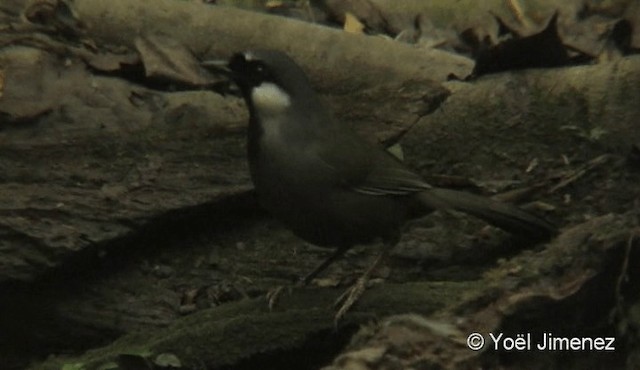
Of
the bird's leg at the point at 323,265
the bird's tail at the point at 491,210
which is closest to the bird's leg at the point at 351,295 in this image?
the bird's leg at the point at 323,265

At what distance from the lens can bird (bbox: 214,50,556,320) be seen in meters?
5.74

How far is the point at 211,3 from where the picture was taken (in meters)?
7.74

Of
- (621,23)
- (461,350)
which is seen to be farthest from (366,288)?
(621,23)

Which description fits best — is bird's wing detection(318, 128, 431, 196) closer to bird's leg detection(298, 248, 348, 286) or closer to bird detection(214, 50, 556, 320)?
bird detection(214, 50, 556, 320)

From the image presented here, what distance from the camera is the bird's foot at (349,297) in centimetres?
539

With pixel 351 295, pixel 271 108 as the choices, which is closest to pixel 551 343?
pixel 351 295

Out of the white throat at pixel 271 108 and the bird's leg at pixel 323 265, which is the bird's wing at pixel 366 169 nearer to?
the white throat at pixel 271 108

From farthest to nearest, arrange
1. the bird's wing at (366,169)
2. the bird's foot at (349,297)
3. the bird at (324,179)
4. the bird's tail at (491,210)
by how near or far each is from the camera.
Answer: the bird's tail at (491,210) < the bird's wing at (366,169) < the bird at (324,179) < the bird's foot at (349,297)

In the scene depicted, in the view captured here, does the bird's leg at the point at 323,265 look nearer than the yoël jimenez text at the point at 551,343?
No

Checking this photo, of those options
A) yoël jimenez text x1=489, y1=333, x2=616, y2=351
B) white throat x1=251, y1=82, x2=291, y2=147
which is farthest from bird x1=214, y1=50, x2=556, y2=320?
yoël jimenez text x1=489, y1=333, x2=616, y2=351

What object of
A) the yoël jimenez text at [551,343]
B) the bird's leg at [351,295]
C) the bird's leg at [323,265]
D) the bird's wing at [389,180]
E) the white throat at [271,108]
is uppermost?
the white throat at [271,108]

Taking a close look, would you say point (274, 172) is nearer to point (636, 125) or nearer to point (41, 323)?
point (41, 323)

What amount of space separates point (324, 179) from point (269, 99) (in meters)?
0.37

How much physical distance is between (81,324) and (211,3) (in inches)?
85.1
